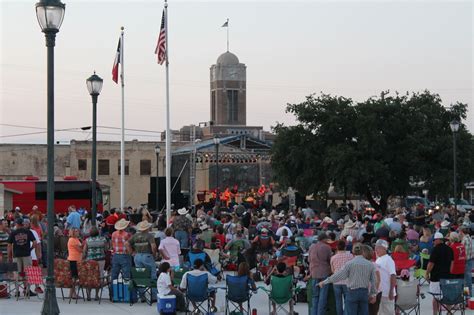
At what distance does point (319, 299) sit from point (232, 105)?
121728mm

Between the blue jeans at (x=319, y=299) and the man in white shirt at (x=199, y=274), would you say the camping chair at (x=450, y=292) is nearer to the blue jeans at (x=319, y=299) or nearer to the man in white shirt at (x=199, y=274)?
the blue jeans at (x=319, y=299)

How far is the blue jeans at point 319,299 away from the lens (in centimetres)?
1526

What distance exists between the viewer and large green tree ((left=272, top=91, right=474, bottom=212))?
44938mm

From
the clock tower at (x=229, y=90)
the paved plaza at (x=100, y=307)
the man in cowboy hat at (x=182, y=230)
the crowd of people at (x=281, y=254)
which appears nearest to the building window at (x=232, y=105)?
the clock tower at (x=229, y=90)

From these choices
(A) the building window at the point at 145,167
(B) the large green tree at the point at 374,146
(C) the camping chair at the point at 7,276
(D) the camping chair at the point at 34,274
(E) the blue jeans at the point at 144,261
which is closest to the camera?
(D) the camping chair at the point at 34,274

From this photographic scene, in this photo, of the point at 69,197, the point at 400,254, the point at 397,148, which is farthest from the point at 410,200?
the point at 400,254

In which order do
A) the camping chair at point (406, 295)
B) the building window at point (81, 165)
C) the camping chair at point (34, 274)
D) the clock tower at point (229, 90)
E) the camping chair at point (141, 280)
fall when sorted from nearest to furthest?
1. the camping chair at point (406, 295)
2. the camping chair at point (141, 280)
3. the camping chair at point (34, 274)
4. the building window at point (81, 165)
5. the clock tower at point (229, 90)

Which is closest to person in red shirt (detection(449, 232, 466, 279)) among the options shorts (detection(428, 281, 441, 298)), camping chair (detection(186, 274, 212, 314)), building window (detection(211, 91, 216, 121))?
shorts (detection(428, 281, 441, 298))

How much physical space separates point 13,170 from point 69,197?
68.3 feet

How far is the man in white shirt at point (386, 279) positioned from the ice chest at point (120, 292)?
6274 millimetres

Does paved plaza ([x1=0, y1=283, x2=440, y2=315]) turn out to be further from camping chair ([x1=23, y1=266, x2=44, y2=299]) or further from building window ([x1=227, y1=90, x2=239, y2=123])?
building window ([x1=227, y1=90, x2=239, y2=123])

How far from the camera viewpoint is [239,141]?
215ft

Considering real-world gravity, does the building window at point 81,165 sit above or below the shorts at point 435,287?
above

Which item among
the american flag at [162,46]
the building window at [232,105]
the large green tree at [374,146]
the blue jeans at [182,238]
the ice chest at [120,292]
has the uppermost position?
the building window at [232,105]
